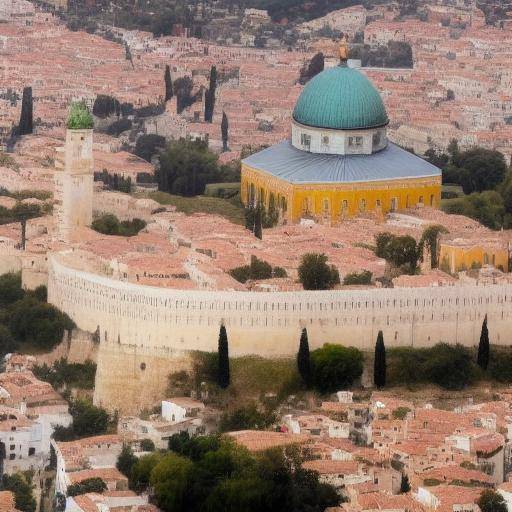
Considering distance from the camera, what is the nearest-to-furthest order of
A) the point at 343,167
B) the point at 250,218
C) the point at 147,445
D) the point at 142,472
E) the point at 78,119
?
1. the point at 142,472
2. the point at 147,445
3. the point at 78,119
4. the point at 250,218
5. the point at 343,167

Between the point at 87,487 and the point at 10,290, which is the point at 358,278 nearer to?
the point at 10,290

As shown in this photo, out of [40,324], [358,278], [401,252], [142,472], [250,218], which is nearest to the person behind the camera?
[142,472]

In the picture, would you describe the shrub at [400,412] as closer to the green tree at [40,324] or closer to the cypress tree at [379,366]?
the cypress tree at [379,366]

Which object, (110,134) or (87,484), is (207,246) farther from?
(110,134)

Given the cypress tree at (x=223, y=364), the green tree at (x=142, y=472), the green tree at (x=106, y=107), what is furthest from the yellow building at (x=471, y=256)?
the green tree at (x=106, y=107)

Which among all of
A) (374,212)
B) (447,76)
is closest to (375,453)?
(374,212)

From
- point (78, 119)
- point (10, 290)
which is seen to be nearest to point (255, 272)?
point (10, 290)

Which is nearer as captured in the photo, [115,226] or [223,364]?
[223,364]

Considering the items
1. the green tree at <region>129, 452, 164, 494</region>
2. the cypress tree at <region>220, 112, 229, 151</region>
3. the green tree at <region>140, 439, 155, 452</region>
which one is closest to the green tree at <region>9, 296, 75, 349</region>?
the green tree at <region>140, 439, 155, 452</region>
